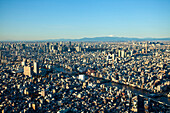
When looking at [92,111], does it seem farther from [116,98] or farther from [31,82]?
[31,82]

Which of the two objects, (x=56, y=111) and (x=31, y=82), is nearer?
(x=56, y=111)

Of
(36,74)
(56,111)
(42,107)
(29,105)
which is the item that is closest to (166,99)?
(56,111)

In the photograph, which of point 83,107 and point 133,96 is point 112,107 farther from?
point 133,96

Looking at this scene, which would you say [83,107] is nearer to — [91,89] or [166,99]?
[91,89]

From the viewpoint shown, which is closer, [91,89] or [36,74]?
[91,89]

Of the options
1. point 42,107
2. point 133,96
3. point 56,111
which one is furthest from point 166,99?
point 42,107

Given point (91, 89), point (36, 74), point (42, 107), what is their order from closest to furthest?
point (42, 107)
point (91, 89)
point (36, 74)

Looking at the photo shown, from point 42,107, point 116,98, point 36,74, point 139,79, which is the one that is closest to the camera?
point 42,107

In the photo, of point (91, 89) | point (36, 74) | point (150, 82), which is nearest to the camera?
point (91, 89)

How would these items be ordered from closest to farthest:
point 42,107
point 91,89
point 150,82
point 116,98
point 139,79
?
point 42,107
point 116,98
point 91,89
point 150,82
point 139,79
